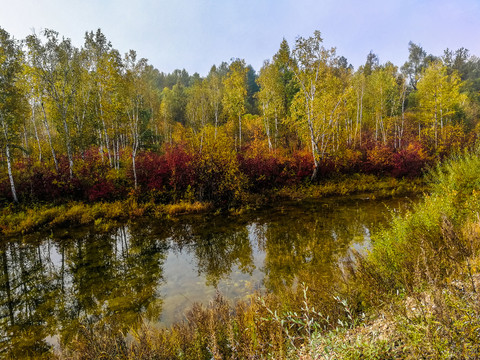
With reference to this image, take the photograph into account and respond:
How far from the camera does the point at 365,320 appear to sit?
355 centimetres

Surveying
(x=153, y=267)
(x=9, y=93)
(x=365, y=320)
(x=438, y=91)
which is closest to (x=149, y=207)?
(x=153, y=267)

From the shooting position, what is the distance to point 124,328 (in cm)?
511

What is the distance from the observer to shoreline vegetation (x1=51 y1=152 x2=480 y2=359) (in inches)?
87.4

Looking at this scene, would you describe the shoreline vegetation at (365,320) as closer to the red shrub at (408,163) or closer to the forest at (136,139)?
the forest at (136,139)

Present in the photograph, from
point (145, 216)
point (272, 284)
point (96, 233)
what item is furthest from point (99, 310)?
point (145, 216)

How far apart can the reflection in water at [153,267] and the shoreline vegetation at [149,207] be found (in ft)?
3.41

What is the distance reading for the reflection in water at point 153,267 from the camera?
569cm

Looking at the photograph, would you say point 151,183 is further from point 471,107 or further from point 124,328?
point 471,107

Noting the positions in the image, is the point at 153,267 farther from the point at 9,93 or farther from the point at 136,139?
the point at 9,93

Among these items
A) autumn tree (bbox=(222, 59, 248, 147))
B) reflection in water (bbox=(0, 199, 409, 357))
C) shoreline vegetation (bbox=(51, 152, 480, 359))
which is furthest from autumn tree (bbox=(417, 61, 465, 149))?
shoreline vegetation (bbox=(51, 152, 480, 359))

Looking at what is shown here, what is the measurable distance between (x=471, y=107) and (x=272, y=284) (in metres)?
46.6

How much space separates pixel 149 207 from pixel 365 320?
12.6 meters

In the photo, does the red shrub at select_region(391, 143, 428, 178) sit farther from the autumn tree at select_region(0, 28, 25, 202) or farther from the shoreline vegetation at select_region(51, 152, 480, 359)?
the autumn tree at select_region(0, 28, 25, 202)

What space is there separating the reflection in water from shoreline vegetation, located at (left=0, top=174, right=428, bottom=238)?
104 cm
